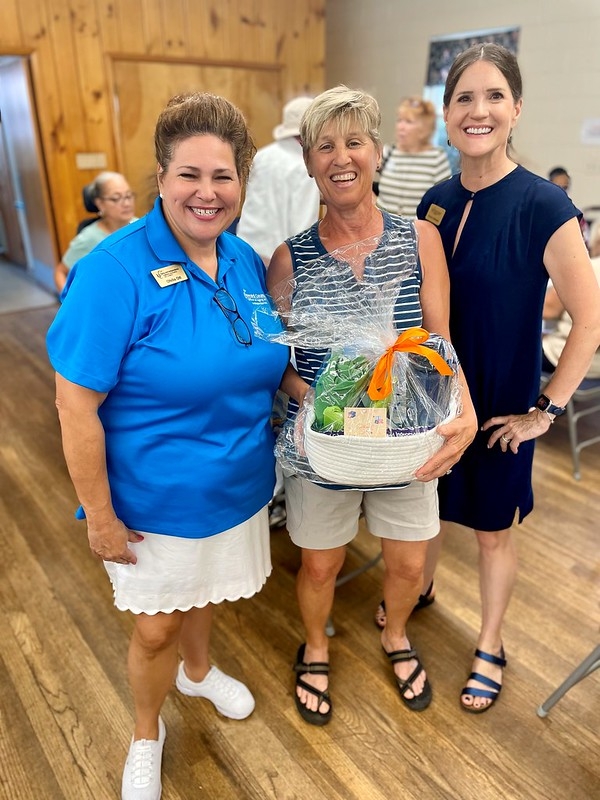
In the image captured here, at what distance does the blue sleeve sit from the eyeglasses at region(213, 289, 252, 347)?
0.56 ft

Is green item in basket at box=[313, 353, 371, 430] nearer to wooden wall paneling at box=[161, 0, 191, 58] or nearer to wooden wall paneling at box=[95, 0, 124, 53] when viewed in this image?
wooden wall paneling at box=[95, 0, 124, 53]

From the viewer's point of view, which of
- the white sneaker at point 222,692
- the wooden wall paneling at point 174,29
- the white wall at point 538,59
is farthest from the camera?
the wooden wall paneling at point 174,29

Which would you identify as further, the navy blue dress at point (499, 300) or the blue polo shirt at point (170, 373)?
the navy blue dress at point (499, 300)

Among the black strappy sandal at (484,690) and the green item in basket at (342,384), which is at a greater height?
the green item in basket at (342,384)

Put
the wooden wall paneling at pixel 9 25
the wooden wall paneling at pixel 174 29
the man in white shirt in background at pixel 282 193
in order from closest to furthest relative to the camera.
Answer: the man in white shirt in background at pixel 282 193 → the wooden wall paneling at pixel 9 25 → the wooden wall paneling at pixel 174 29

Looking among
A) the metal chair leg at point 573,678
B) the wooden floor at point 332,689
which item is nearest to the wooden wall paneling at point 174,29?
the wooden floor at point 332,689

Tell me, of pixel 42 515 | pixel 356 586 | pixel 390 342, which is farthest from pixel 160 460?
pixel 42 515

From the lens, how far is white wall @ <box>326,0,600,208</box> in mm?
4039

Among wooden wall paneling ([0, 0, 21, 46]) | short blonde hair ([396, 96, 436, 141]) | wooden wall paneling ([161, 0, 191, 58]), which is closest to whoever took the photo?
short blonde hair ([396, 96, 436, 141])

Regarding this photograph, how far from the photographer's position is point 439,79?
4957mm

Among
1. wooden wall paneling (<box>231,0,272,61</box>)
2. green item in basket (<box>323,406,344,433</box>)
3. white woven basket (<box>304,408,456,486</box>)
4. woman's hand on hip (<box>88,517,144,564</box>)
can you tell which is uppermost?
wooden wall paneling (<box>231,0,272,61</box>)

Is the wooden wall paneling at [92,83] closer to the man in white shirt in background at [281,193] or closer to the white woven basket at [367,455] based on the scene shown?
the man in white shirt in background at [281,193]

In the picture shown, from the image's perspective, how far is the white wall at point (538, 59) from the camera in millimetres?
4039

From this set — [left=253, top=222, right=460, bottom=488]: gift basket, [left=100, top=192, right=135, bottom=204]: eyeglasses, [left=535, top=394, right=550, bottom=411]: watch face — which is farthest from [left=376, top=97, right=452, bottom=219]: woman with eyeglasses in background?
[left=253, top=222, right=460, bottom=488]: gift basket
